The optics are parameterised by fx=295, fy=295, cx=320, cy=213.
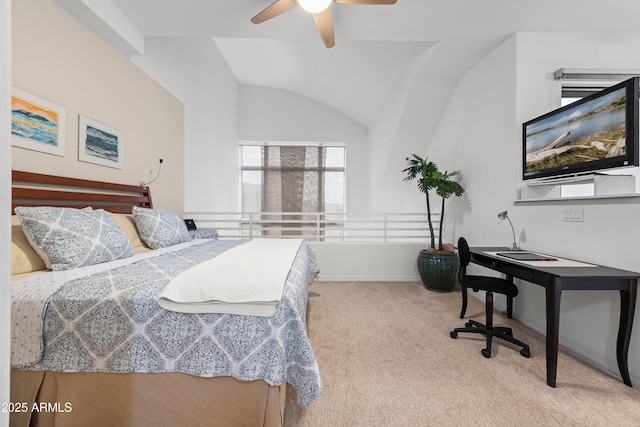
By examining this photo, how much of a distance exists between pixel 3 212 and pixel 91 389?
3.76 ft

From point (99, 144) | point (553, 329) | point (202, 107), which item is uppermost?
point (202, 107)

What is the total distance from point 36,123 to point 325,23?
2.24m

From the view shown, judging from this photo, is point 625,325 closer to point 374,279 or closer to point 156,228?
point 374,279

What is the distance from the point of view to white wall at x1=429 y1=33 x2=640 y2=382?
1.96 metres

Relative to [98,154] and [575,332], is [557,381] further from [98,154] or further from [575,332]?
[98,154]

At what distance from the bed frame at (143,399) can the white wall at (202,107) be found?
3167 mm

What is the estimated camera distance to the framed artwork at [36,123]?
1905 millimetres

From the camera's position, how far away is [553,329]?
68.9 inches

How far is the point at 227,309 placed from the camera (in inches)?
49.6

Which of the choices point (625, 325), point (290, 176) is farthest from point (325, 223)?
point (625, 325)

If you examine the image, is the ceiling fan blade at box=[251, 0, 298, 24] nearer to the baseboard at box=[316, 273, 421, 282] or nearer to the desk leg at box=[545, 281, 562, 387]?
the desk leg at box=[545, 281, 562, 387]

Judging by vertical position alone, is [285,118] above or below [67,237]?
above

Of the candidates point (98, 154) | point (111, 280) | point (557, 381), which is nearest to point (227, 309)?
point (111, 280)

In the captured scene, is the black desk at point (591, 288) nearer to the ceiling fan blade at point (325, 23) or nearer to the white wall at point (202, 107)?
the ceiling fan blade at point (325, 23)
